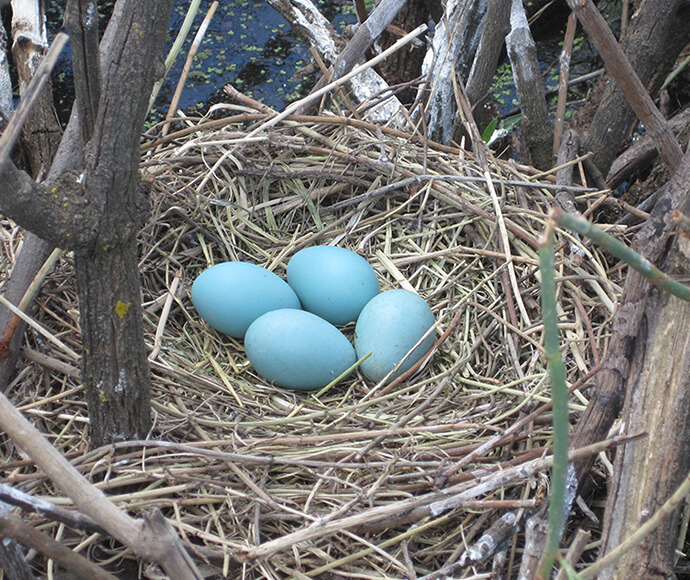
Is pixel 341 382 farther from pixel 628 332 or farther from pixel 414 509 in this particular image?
pixel 628 332

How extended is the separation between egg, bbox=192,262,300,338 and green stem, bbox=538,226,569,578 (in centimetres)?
108

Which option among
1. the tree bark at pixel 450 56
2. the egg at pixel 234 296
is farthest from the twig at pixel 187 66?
the tree bark at pixel 450 56

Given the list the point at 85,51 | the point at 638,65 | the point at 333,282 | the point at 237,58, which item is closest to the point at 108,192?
the point at 85,51

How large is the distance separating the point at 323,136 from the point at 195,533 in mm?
1161

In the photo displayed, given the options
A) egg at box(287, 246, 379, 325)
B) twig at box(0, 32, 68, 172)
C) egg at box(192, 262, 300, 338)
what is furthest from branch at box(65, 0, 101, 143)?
egg at box(287, 246, 379, 325)

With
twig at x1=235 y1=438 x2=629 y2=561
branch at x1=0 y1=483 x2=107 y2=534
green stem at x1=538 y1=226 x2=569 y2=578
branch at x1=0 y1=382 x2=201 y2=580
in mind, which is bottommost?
twig at x1=235 y1=438 x2=629 y2=561

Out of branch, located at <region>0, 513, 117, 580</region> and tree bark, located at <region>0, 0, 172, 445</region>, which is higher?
tree bark, located at <region>0, 0, 172, 445</region>

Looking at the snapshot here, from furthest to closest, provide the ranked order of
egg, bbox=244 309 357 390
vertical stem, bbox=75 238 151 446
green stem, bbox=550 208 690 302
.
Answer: egg, bbox=244 309 357 390 → vertical stem, bbox=75 238 151 446 → green stem, bbox=550 208 690 302

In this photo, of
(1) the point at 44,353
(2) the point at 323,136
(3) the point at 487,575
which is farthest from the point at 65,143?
(3) the point at 487,575

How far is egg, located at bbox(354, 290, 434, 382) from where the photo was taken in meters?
1.50

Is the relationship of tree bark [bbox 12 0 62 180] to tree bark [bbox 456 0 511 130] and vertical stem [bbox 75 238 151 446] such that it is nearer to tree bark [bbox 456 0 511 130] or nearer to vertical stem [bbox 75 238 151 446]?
vertical stem [bbox 75 238 151 446]

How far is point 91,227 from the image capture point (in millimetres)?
969

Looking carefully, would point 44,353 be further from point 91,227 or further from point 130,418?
point 91,227

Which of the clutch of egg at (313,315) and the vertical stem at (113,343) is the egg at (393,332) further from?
the vertical stem at (113,343)
